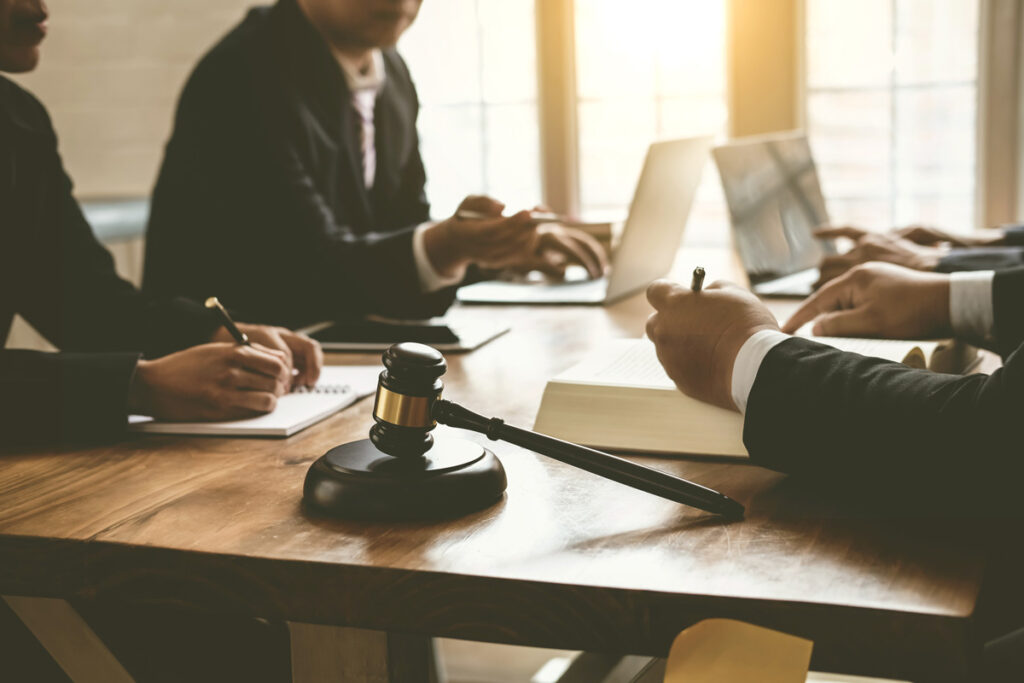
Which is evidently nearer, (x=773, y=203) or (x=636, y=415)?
(x=636, y=415)

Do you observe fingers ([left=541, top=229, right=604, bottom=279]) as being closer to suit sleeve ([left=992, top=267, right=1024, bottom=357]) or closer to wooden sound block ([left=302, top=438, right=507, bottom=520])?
suit sleeve ([left=992, top=267, right=1024, bottom=357])

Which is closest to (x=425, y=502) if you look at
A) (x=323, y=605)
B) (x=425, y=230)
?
(x=323, y=605)

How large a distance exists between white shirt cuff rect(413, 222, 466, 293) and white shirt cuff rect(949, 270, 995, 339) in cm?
71

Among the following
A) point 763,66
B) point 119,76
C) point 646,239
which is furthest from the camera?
point 119,76

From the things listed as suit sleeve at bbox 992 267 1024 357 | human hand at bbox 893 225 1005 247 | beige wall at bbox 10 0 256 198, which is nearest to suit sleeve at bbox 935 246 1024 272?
human hand at bbox 893 225 1005 247

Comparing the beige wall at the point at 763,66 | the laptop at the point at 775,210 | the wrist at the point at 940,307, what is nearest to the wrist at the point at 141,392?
the wrist at the point at 940,307

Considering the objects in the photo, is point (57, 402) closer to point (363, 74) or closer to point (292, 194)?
point (292, 194)

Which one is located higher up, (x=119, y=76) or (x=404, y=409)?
(x=119, y=76)

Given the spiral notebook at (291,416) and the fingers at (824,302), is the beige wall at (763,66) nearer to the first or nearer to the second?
the fingers at (824,302)

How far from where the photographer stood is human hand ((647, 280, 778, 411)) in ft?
2.72

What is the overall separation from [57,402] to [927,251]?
1.36 metres

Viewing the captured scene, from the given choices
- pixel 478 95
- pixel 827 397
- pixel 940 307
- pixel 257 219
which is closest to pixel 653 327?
pixel 827 397

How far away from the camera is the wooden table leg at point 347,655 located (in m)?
0.76

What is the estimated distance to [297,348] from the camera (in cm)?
117
